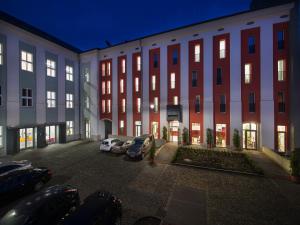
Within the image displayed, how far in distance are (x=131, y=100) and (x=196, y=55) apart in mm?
10990

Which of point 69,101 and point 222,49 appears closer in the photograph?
point 222,49

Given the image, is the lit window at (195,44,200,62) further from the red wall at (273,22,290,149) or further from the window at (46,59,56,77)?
the window at (46,59,56,77)

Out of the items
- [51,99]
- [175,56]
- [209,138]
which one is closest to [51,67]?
[51,99]

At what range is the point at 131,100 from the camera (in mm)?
23250

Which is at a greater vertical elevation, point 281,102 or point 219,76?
point 219,76

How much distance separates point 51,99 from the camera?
70.6 feet

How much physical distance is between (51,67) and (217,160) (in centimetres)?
2410

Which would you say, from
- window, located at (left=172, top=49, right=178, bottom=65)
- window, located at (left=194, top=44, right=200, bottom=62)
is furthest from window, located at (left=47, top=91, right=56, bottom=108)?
window, located at (left=194, top=44, right=200, bottom=62)

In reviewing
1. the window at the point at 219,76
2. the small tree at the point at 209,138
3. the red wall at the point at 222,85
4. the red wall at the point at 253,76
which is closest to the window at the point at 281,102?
the red wall at the point at 253,76

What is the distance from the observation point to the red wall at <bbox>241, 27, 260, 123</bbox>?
17.1 m

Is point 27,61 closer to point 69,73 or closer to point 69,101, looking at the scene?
point 69,73

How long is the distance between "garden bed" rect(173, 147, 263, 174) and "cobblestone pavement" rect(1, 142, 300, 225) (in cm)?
111

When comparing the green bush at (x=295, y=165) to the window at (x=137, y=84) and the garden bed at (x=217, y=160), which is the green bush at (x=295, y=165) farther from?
the window at (x=137, y=84)

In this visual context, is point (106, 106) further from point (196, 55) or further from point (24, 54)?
point (196, 55)
